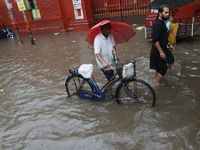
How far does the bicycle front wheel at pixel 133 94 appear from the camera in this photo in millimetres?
3459

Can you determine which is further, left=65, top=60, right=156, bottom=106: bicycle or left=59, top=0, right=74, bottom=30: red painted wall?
left=59, top=0, right=74, bottom=30: red painted wall

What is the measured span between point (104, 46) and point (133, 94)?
109 centimetres

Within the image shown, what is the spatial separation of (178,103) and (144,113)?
0.73 m

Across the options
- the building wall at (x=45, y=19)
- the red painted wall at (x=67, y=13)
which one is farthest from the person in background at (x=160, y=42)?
the building wall at (x=45, y=19)

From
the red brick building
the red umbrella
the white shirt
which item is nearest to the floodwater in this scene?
the white shirt

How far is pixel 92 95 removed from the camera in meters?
3.88

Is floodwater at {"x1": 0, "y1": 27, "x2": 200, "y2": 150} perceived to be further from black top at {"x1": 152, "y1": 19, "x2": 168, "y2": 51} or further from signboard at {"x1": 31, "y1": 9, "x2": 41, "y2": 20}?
signboard at {"x1": 31, "y1": 9, "x2": 41, "y2": 20}

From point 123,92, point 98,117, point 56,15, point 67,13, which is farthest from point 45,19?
point 98,117

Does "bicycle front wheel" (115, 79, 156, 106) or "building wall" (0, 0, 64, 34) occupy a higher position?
"building wall" (0, 0, 64, 34)

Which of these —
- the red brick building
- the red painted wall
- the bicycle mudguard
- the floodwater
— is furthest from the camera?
the red painted wall

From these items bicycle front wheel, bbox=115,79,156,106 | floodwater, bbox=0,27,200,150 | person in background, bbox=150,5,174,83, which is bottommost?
floodwater, bbox=0,27,200,150

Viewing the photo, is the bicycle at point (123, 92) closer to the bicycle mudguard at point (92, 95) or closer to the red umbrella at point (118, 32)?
the bicycle mudguard at point (92, 95)

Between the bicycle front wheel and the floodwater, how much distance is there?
0.14m

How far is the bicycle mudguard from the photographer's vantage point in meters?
3.79
